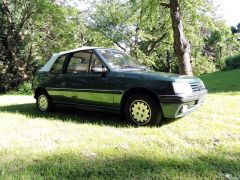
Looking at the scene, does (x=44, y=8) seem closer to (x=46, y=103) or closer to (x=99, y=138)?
(x=46, y=103)

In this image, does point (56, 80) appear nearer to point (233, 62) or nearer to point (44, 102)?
point (44, 102)

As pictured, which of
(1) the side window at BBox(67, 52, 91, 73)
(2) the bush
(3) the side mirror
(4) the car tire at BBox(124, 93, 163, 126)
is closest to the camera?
(4) the car tire at BBox(124, 93, 163, 126)

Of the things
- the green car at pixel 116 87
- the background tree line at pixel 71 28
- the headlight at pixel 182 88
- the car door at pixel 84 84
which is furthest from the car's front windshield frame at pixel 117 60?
the background tree line at pixel 71 28

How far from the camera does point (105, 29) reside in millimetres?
30469

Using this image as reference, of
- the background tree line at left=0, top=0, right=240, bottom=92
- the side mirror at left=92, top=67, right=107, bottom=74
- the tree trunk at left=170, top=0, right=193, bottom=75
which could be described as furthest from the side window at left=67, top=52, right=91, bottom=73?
the background tree line at left=0, top=0, right=240, bottom=92

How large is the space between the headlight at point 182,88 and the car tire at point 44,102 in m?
3.67

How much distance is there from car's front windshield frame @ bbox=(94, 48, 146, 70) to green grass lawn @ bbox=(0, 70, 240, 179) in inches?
47.3

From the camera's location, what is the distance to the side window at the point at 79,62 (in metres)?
7.03

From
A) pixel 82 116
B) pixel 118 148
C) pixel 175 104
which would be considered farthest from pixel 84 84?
pixel 118 148

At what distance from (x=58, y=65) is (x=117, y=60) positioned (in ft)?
5.65

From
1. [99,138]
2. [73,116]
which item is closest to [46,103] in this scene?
[73,116]

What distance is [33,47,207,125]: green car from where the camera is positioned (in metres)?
5.89

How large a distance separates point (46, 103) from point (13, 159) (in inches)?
149

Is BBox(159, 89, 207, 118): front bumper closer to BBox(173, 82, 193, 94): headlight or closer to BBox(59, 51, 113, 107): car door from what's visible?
BBox(173, 82, 193, 94): headlight
